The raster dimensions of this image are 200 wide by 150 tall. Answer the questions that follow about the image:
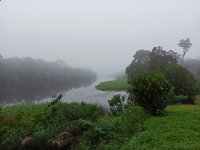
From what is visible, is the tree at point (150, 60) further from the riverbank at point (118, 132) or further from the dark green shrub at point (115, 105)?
the riverbank at point (118, 132)

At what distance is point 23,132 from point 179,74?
24310 mm

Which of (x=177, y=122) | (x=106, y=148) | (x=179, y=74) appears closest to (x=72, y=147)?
(x=106, y=148)

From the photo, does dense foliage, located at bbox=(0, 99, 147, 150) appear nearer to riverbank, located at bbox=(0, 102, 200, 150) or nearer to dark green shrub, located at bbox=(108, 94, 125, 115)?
riverbank, located at bbox=(0, 102, 200, 150)

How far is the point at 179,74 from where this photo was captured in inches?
1449

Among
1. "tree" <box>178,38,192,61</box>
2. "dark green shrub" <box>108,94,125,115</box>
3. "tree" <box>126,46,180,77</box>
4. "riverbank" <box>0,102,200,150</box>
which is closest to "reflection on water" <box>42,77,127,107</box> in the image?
"tree" <box>126,46,180,77</box>

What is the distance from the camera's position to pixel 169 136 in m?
13.7

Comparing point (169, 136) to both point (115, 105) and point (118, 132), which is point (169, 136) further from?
point (115, 105)

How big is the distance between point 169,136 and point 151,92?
6288 mm

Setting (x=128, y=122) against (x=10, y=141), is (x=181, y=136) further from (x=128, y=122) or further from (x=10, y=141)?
(x=10, y=141)

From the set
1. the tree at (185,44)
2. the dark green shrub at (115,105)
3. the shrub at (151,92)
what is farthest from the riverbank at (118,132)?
the tree at (185,44)

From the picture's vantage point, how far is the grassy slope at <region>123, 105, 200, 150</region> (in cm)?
1235

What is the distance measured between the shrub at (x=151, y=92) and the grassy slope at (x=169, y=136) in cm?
238

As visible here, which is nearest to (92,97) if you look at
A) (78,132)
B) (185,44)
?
(78,132)

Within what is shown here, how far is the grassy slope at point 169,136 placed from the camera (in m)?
12.4
